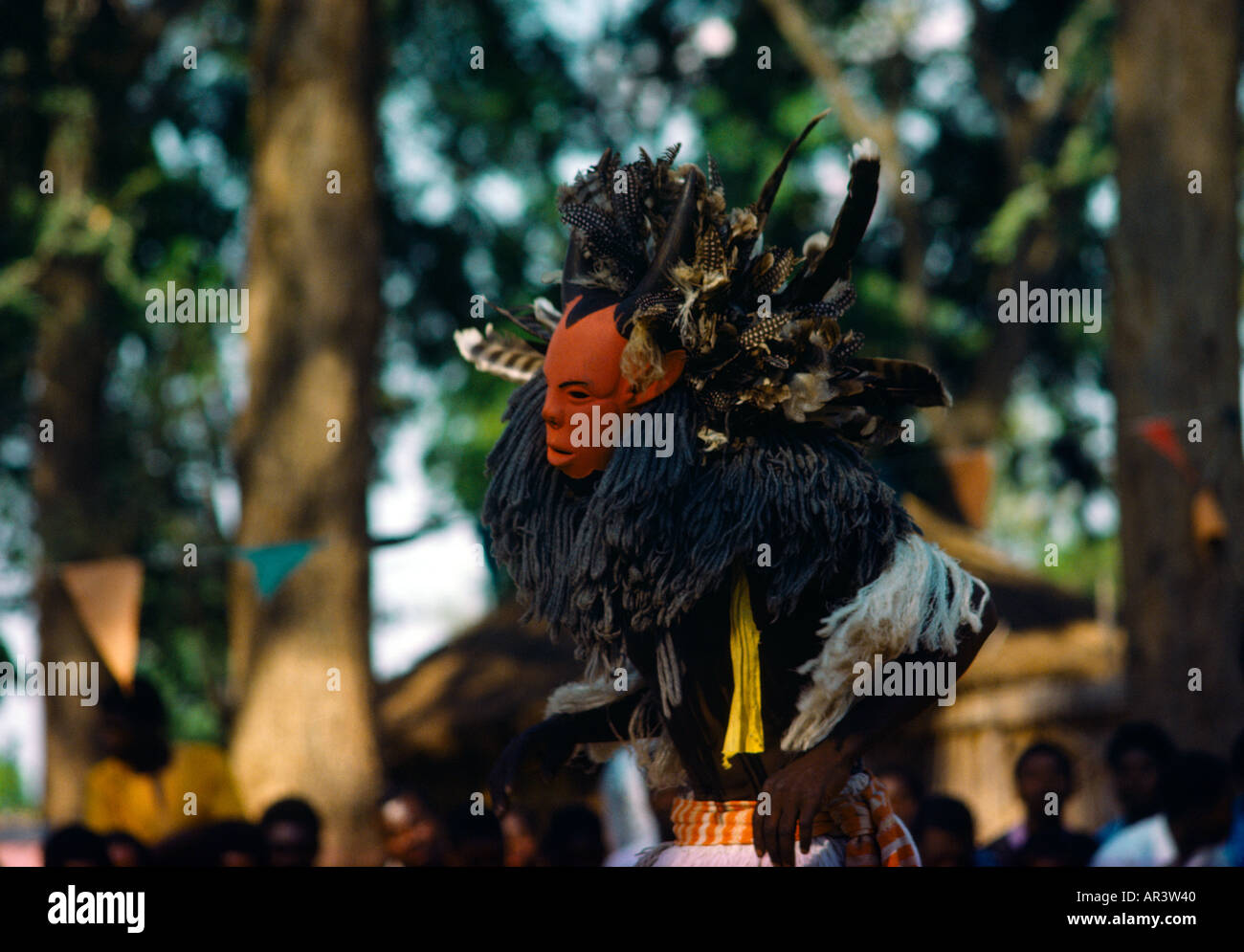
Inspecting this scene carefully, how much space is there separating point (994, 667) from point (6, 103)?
819 cm

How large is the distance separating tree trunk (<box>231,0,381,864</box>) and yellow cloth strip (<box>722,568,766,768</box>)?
4.07 metres

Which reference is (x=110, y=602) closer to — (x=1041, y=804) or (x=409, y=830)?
(x=409, y=830)

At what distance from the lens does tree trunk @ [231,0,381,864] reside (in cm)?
661

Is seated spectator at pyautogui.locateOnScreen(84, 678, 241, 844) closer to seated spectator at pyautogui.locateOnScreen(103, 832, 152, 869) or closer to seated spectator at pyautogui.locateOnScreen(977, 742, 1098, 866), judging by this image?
seated spectator at pyautogui.locateOnScreen(103, 832, 152, 869)

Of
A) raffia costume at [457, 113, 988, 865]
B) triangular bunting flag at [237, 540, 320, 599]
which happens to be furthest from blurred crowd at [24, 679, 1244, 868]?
raffia costume at [457, 113, 988, 865]

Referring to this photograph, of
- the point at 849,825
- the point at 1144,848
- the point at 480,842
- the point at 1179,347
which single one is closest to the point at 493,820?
the point at 480,842

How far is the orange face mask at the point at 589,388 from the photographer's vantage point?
2.87 m

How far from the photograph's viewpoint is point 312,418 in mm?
7062

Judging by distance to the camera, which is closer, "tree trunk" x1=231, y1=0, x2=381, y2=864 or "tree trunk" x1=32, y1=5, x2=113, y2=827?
"tree trunk" x1=231, y1=0, x2=381, y2=864

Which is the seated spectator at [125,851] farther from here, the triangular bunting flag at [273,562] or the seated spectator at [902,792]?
the seated spectator at [902,792]

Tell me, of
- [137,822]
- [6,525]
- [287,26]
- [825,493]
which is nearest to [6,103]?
[287,26]

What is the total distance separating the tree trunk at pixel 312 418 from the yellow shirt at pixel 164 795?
445 millimetres

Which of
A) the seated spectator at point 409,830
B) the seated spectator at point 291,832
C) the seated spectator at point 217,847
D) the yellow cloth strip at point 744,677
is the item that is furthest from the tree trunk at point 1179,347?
the yellow cloth strip at point 744,677

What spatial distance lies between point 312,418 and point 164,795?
1.90 meters
